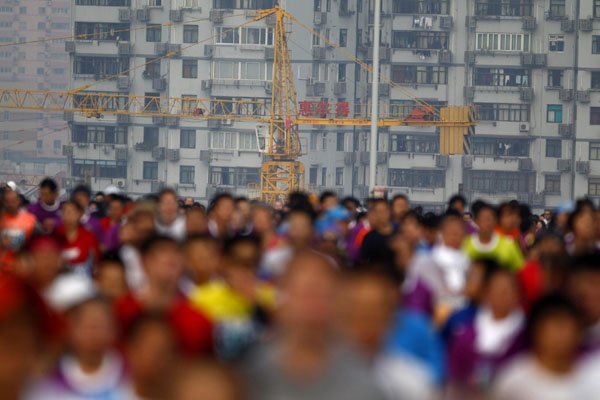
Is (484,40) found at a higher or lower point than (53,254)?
higher

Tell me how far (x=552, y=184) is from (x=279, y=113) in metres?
17.4

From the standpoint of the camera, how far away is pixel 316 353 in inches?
132

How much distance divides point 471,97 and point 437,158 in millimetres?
4521

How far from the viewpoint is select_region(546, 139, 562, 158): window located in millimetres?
71750

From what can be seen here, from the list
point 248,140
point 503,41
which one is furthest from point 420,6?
point 248,140

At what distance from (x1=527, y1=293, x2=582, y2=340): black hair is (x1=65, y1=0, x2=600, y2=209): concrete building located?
6654cm

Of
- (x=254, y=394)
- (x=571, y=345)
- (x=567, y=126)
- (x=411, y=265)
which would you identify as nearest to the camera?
(x=254, y=394)

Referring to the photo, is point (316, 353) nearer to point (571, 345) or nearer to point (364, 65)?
point (571, 345)

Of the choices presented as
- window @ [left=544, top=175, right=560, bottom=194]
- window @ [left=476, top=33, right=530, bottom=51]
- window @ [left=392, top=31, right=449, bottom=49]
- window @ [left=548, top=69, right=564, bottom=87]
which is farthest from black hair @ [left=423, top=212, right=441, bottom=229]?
window @ [left=392, top=31, right=449, bottom=49]

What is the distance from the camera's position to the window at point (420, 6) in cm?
7425

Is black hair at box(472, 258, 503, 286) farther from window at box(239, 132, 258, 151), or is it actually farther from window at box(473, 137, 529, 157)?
window at box(239, 132, 258, 151)

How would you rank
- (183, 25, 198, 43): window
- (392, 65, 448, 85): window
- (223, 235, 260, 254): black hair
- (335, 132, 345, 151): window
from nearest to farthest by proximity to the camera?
1. (223, 235, 260, 254): black hair
2. (392, 65, 448, 85): window
3. (183, 25, 198, 43): window
4. (335, 132, 345, 151): window

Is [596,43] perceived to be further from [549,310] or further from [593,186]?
[549,310]

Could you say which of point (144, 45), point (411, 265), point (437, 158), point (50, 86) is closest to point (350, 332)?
point (411, 265)
